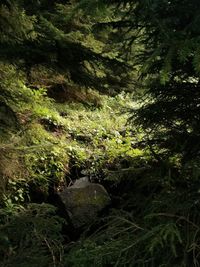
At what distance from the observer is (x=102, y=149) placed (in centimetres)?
752

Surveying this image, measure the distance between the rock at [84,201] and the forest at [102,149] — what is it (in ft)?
0.05

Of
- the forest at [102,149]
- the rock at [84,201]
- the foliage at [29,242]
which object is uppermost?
the forest at [102,149]

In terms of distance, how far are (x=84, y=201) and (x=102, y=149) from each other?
59.9 inches

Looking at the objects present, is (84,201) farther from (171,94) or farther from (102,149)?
(171,94)

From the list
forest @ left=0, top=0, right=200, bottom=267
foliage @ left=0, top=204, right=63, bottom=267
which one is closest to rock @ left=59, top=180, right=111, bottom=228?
forest @ left=0, top=0, right=200, bottom=267

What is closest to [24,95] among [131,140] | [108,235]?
[108,235]

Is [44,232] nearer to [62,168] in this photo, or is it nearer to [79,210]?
[79,210]

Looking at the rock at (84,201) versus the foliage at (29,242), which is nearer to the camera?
the foliage at (29,242)

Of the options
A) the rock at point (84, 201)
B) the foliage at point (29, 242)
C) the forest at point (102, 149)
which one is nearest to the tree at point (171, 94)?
the forest at point (102, 149)

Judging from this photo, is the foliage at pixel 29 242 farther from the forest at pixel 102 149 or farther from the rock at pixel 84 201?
the rock at pixel 84 201

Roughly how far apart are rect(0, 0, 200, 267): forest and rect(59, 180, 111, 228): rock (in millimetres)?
16

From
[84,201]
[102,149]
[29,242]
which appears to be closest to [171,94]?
[29,242]

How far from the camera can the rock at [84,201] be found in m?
6.12

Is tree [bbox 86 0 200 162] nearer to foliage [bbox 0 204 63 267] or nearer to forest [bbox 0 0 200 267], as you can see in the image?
forest [bbox 0 0 200 267]
